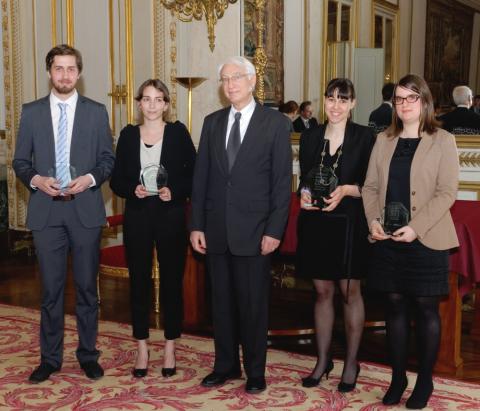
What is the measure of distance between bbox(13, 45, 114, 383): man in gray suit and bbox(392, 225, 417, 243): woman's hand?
1.50 metres

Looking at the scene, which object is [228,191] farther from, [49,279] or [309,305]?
[309,305]

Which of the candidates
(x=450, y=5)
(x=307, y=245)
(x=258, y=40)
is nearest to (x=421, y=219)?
(x=307, y=245)

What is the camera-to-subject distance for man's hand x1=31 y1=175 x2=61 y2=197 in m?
3.37

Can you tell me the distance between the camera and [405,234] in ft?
9.92

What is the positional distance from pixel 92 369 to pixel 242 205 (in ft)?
4.11

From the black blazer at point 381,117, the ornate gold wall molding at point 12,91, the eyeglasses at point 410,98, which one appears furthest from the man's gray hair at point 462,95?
the ornate gold wall molding at point 12,91

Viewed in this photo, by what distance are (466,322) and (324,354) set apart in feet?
6.09

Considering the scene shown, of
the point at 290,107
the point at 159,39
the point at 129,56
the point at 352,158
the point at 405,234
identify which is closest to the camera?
the point at 405,234

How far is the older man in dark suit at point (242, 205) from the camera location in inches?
130

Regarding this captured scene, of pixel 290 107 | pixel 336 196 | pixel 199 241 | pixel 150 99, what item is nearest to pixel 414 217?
pixel 336 196

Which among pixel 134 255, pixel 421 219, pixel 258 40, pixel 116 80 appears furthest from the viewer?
pixel 116 80

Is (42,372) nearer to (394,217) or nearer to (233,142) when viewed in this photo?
(233,142)

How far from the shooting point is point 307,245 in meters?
3.39

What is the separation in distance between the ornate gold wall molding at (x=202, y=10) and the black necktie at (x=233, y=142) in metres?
3.05
